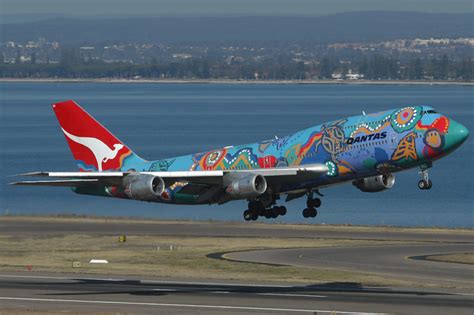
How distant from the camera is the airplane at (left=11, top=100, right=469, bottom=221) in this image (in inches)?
3260

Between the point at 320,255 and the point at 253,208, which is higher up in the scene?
the point at 253,208

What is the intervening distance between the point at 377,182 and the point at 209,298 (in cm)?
1477

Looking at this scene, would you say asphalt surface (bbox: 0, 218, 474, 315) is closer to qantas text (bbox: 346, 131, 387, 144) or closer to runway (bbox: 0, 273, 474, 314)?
runway (bbox: 0, 273, 474, 314)

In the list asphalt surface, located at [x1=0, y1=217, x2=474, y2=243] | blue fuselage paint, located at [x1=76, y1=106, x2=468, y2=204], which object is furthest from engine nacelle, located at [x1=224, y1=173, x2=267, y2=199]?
asphalt surface, located at [x1=0, y1=217, x2=474, y2=243]

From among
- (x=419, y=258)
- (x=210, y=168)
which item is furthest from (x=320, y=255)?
(x=210, y=168)

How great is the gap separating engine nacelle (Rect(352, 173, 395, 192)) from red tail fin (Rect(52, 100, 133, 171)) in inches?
833

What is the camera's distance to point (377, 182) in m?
87.4

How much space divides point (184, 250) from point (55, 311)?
1870 inches

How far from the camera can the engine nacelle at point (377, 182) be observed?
285 feet

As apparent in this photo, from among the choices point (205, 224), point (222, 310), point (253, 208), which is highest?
point (253, 208)

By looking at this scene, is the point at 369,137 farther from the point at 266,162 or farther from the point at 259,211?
the point at 259,211

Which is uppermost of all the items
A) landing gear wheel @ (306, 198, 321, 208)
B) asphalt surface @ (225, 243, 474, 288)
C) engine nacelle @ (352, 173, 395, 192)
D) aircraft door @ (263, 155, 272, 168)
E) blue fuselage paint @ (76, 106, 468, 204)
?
blue fuselage paint @ (76, 106, 468, 204)

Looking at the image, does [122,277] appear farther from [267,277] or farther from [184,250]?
[184,250]

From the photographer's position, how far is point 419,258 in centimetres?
12269
